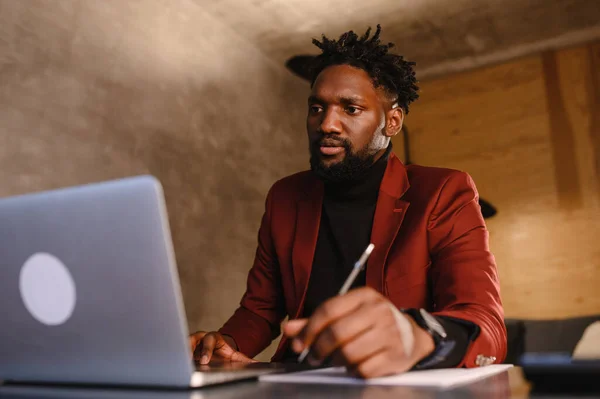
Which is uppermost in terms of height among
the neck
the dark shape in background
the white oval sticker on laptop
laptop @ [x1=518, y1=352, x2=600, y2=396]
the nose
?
the dark shape in background

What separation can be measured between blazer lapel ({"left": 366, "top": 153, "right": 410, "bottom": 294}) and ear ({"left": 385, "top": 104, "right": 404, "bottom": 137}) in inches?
10.2

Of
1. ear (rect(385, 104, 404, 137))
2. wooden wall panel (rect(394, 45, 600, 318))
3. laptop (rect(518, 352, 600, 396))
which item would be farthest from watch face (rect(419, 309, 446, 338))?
wooden wall panel (rect(394, 45, 600, 318))

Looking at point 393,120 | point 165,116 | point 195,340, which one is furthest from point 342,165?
point 165,116

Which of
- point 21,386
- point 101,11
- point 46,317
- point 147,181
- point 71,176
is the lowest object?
point 21,386

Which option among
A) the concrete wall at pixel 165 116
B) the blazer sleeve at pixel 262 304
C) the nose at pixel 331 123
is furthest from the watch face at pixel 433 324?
the concrete wall at pixel 165 116

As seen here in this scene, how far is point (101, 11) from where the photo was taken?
2402mm

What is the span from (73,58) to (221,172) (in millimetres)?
1041

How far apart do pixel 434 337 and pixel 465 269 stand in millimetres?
430

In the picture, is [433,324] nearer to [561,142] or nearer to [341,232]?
[341,232]

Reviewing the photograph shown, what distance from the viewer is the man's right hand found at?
1.17 m

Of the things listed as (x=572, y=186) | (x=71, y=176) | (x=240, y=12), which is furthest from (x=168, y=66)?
(x=572, y=186)

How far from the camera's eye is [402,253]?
138cm

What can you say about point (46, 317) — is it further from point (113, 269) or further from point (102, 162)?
point (102, 162)

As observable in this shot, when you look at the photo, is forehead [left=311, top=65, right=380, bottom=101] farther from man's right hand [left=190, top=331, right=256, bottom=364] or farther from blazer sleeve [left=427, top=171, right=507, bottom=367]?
man's right hand [left=190, top=331, right=256, bottom=364]
